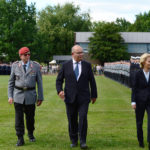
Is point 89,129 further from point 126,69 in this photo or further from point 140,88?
point 126,69

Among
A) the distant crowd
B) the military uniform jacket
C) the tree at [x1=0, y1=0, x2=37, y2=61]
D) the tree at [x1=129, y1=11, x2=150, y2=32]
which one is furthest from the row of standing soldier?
the tree at [x1=129, y1=11, x2=150, y2=32]

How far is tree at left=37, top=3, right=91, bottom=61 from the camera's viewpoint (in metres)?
79.8

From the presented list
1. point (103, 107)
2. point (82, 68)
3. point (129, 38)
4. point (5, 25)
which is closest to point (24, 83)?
point (82, 68)

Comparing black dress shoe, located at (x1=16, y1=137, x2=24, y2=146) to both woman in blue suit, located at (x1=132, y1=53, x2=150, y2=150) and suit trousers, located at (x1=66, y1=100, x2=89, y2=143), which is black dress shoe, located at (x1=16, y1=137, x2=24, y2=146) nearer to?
suit trousers, located at (x1=66, y1=100, x2=89, y2=143)

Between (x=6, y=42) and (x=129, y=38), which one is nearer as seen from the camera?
(x=6, y=42)

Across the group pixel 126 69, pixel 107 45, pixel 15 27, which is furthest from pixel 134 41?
pixel 126 69

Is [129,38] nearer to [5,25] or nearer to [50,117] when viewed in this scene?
[5,25]

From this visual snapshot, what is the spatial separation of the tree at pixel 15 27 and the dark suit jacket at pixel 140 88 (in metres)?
57.9

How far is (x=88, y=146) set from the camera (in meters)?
7.20

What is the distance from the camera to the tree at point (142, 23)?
328ft

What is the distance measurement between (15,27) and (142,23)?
1808 inches

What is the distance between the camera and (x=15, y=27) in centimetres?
6475

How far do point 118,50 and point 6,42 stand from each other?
23120 millimetres

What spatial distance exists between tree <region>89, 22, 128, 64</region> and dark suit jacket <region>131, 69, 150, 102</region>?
7224 cm
